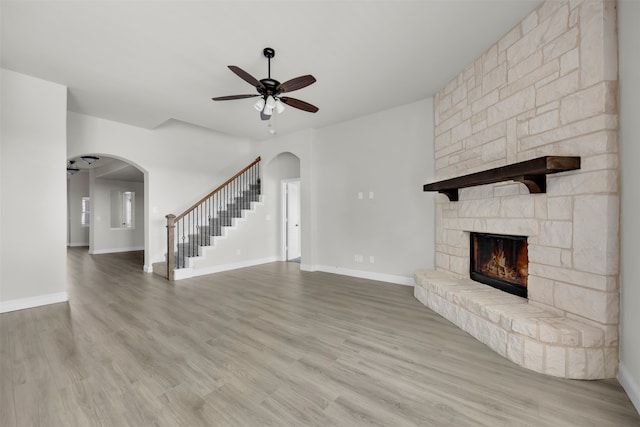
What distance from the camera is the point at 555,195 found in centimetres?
229

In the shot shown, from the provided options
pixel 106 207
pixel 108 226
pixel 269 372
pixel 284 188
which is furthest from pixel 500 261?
pixel 106 207

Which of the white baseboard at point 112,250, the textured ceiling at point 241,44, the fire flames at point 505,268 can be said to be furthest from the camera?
the white baseboard at point 112,250

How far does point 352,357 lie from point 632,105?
275cm

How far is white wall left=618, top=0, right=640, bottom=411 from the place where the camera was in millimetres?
1736

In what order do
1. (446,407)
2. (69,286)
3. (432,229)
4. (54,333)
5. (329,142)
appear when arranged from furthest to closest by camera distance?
1. (329,142)
2. (69,286)
3. (432,229)
4. (54,333)
5. (446,407)

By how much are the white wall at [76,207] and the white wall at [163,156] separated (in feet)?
25.7

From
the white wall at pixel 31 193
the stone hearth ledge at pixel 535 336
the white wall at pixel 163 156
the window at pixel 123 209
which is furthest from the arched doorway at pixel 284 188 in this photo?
the window at pixel 123 209

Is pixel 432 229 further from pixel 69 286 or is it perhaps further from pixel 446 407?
pixel 69 286

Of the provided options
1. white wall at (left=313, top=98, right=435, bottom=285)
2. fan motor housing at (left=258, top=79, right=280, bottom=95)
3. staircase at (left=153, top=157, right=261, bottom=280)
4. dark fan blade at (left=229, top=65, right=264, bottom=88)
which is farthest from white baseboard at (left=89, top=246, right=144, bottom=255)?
dark fan blade at (left=229, top=65, right=264, bottom=88)

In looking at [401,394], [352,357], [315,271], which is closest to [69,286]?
[315,271]

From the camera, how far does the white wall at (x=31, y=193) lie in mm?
3424

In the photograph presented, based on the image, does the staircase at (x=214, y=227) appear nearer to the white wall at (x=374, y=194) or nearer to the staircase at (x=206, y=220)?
the staircase at (x=206, y=220)

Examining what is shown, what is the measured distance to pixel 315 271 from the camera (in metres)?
5.78

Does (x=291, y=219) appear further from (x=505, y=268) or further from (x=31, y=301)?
(x=505, y=268)
